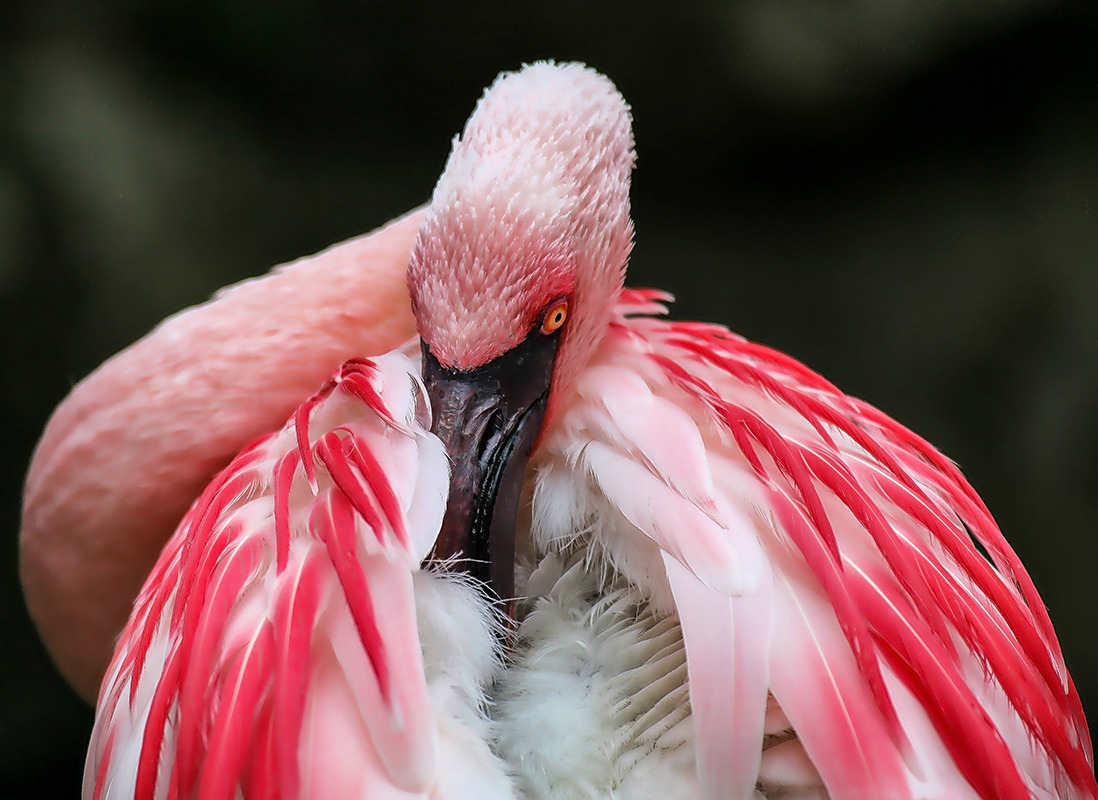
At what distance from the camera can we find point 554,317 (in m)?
0.91

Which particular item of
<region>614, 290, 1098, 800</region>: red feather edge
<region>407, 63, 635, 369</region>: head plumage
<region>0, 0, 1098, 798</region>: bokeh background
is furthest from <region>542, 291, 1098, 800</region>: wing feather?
<region>0, 0, 1098, 798</region>: bokeh background

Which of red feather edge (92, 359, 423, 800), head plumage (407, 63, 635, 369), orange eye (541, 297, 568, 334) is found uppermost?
head plumage (407, 63, 635, 369)

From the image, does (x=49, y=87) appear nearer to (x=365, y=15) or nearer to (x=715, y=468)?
(x=365, y=15)

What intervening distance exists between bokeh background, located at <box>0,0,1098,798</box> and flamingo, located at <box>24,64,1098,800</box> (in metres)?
0.90

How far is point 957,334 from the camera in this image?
6.30ft

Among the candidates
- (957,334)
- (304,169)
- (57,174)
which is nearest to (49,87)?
(57,174)

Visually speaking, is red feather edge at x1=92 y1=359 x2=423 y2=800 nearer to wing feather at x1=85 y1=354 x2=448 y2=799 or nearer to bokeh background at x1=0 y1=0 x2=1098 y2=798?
wing feather at x1=85 y1=354 x2=448 y2=799

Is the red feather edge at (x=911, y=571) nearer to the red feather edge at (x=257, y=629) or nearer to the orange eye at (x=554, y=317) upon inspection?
the orange eye at (x=554, y=317)

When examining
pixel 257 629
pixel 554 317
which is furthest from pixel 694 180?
pixel 257 629

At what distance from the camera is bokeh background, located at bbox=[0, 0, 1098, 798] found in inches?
65.7

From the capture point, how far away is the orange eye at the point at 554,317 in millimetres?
903

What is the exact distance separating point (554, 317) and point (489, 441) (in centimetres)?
14

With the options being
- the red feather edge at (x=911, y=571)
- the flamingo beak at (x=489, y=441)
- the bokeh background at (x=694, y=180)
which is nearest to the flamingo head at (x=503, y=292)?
the flamingo beak at (x=489, y=441)

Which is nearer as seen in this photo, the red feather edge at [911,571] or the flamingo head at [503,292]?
the red feather edge at [911,571]
